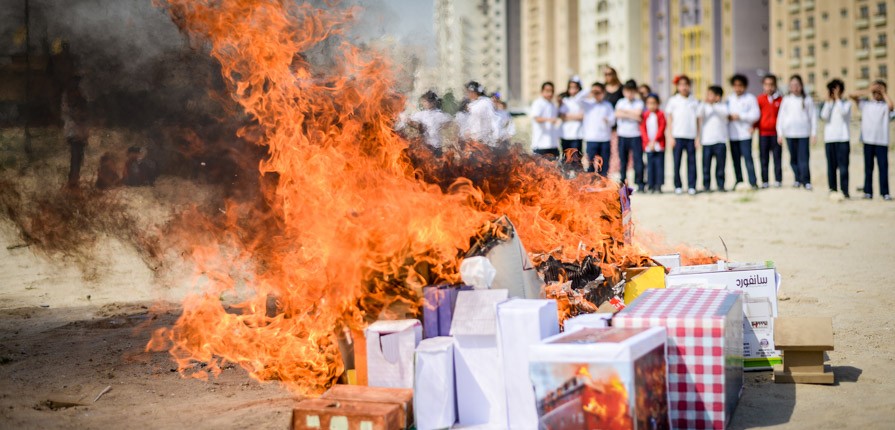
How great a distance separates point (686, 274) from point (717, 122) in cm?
1126

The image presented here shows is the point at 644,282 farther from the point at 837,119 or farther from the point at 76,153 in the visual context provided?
the point at 837,119

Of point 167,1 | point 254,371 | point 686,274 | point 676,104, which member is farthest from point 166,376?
Result: point 676,104

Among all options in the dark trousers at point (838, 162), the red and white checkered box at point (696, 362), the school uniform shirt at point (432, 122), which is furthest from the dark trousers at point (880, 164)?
the red and white checkered box at point (696, 362)

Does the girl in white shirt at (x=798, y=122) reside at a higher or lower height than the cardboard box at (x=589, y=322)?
higher

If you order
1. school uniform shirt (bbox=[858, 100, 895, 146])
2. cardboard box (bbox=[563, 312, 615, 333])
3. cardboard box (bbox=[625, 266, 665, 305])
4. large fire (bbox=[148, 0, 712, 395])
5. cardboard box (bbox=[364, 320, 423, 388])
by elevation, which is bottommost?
cardboard box (bbox=[364, 320, 423, 388])

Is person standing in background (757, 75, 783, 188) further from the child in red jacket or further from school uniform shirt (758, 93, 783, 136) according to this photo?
the child in red jacket

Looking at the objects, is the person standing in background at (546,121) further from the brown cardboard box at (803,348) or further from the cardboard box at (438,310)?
the cardboard box at (438,310)

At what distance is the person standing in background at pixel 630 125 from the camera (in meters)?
16.7

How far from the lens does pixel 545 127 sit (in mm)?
17031

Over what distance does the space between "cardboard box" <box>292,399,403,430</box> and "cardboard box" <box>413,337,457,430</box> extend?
0.18 meters

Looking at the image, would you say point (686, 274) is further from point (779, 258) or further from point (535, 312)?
point (779, 258)

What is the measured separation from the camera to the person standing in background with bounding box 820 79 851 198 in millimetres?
15242

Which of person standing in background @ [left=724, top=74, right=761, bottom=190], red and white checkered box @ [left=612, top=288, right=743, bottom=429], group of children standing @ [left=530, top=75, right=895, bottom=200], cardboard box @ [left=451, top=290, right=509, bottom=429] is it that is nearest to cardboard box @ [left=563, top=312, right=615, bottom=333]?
red and white checkered box @ [left=612, top=288, right=743, bottom=429]

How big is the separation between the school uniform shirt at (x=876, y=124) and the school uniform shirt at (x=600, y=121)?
4467 millimetres
